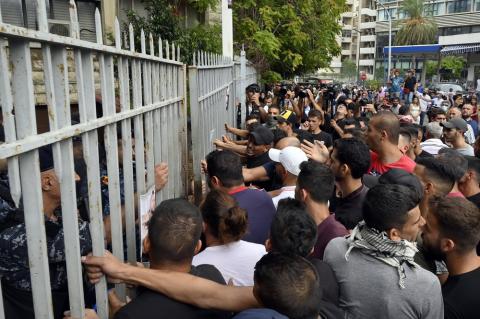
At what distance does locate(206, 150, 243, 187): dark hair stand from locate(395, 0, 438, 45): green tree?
52038mm

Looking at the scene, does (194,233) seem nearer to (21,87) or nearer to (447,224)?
(21,87)

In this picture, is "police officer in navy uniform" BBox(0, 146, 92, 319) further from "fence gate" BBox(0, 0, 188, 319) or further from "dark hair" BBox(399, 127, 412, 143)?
"dark hair" BBox(399, 127, 412, 143)

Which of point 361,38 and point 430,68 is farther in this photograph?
point 361,38

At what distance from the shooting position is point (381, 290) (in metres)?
1.98

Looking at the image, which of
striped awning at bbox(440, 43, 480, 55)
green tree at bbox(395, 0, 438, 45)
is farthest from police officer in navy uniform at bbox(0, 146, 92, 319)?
green tree at bbox(395, 0, 438, 45)

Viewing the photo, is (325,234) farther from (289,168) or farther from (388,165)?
(388,165)

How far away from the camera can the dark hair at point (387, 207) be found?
207 cm

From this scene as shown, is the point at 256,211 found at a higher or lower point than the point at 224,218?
lower

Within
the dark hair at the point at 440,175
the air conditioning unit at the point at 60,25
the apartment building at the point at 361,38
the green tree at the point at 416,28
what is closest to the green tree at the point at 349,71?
the apartment building at the point at 361,38

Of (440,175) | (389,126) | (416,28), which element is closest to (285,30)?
(389,126)

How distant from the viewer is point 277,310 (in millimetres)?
1581

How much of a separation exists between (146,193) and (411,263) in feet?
4.58

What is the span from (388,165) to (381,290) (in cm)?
201

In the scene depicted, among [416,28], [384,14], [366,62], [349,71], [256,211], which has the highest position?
[384,14]
